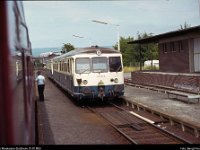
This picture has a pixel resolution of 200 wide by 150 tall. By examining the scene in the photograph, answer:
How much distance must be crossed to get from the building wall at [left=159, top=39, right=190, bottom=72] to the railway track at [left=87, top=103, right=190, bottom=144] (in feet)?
28.4

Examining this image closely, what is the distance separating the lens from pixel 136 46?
3086 centimetres

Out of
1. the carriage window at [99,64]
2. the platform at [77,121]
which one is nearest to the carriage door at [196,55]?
the platform at [77,121]

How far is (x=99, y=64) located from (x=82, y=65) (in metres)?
0.69

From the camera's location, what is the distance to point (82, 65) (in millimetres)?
14648

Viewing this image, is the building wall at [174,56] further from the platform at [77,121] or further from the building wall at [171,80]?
the platform at [77,121]

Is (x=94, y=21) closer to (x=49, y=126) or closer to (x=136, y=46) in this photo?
(x=49, y=126)

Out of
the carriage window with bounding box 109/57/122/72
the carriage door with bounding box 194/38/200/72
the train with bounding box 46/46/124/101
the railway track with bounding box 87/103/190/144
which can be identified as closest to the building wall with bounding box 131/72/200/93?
the carriage door with bounding box 194/38/200/72

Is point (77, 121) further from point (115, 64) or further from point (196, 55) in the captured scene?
point (196, 55)

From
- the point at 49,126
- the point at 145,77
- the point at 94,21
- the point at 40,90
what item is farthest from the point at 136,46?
the point at 94,21

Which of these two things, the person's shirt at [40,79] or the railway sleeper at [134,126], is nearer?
the railway sleeper at [134,126]

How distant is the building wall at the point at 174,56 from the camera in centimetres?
2212

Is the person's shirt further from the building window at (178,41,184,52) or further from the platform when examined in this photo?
the building window at (178,41,184,52)

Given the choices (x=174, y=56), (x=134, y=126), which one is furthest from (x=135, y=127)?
(x=174, y=56)

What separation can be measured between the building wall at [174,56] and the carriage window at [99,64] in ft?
27.7
